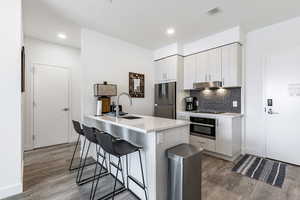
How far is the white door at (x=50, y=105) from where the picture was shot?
146 inches

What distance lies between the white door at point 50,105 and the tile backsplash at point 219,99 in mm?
3722

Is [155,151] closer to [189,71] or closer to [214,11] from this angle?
[214,11]

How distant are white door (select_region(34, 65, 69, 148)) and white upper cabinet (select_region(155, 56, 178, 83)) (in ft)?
8.60

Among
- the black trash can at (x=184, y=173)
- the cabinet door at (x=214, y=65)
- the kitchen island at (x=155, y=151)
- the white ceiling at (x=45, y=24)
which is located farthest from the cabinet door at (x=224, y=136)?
the white ceiling at (x=45, y=24)

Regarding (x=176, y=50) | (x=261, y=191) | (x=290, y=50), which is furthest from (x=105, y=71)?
(x=290, y=50)

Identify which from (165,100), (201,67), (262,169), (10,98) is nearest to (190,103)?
(165,100)

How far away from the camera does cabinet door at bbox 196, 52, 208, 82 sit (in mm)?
3604

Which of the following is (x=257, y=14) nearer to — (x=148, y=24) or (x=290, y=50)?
(x=290, y=50)

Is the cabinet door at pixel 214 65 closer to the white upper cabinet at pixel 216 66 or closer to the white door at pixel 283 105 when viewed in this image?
the white upper cabinet at pixel 216 66

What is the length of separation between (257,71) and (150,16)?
2.54 m

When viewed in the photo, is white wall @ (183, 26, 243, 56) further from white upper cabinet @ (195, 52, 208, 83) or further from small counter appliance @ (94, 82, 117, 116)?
small counter appliance @ (94, 82, 117, 116)

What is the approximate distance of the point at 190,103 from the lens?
4059 millimetres

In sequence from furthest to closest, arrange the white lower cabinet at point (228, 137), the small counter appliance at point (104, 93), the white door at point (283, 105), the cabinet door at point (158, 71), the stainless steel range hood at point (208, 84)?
the cabinet door at point (158, 71)
the stainless steel range hood at point (208, 84)
the small counter appliance at point (104, 93)
the white lower cabinet at point (228, 137)
the white door at point (283, 105)

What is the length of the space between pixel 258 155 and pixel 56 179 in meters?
3.90
